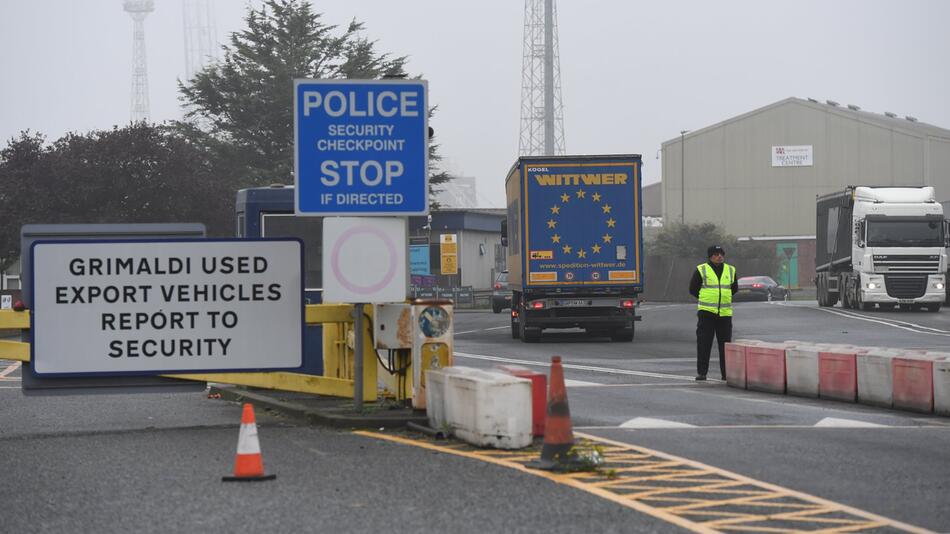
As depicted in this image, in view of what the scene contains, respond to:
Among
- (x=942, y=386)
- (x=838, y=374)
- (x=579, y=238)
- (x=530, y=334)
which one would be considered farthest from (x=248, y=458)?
(x=530, y=334)

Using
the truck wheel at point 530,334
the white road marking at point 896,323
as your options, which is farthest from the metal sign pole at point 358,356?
the white road marking at point 896,323

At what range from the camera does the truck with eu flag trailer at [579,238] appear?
90.3 feet

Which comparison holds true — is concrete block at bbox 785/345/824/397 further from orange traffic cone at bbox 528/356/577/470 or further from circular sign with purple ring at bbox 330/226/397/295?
orange traffic cone at bbox 528/356/577/470

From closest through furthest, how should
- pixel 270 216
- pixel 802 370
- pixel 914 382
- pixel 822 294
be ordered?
pixel 914 382 < pixel 802 370 < pixel 270 216 < pixel 822 294

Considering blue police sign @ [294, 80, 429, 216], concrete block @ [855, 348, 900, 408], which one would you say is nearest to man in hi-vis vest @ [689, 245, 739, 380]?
concrete block @ [855, 348, 900, 408]

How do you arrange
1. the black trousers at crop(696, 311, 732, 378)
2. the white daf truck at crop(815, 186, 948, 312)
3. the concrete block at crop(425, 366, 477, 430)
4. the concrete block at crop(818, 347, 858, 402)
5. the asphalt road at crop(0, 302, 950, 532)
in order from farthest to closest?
the white daf truck at crop(815, 186, 948, 312)
the black trousers at crop(696, 311, 732, 378)
the concrete block at crop(818, 347, 858, 402)
the concrete block at crop(425, 366, 477, 430)
the asphalt road at crop(0, 302, 950, 532)

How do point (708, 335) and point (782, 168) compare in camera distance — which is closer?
point (708, 335)

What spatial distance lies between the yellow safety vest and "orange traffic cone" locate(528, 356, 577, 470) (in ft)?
28.5

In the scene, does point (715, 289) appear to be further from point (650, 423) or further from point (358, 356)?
point (358, 356)

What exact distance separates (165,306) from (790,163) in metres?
81.3

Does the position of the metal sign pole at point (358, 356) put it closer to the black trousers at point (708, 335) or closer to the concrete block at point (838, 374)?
the concrete block at point (838, 374)

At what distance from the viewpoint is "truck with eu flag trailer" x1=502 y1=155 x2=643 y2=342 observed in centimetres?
2752

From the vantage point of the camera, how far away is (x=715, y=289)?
59.1 feet

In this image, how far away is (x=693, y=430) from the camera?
12195 mm
